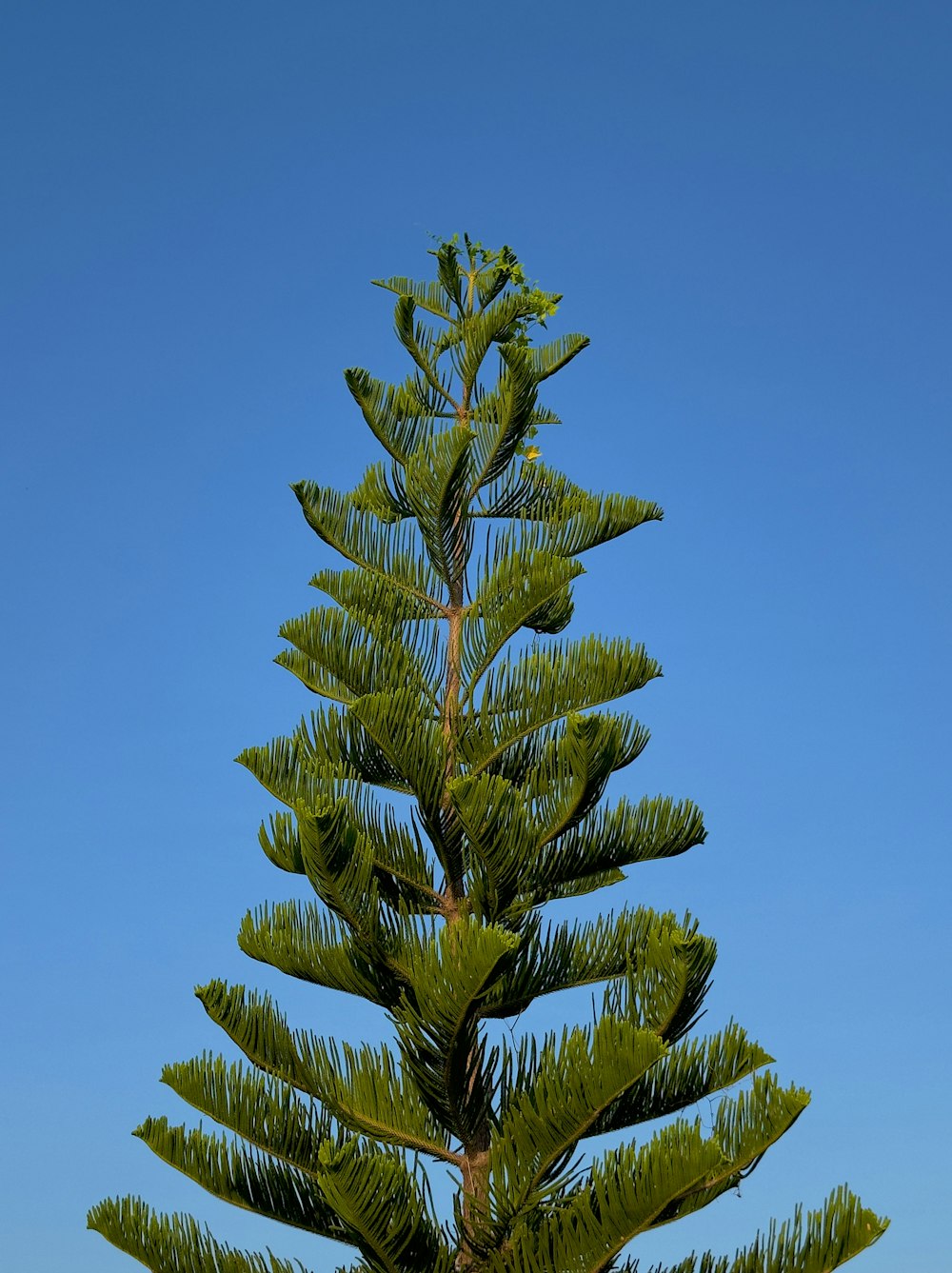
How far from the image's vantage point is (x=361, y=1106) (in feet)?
18.0

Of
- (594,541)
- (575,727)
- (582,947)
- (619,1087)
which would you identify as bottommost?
(619,1087)

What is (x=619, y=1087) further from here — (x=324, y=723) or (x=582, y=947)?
(x=324, y=723)

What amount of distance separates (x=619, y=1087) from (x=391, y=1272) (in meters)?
1.02

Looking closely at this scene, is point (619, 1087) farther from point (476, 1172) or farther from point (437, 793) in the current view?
point (437, 793)

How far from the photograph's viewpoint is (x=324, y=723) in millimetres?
6141

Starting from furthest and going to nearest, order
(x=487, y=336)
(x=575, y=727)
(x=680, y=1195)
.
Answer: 1. (x=487, y=336)
2. (x=575, y=727)
3. (x=680, y=1195)

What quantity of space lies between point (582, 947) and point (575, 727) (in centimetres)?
97

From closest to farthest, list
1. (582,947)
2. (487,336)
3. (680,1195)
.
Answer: (680,1195) → (582,947) → (487,336)

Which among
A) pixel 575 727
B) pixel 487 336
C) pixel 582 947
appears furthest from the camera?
pixel 487 336

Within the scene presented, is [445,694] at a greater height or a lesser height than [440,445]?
lesser

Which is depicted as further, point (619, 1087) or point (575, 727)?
point (575, 727)

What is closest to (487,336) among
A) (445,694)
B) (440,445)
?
(440,445)

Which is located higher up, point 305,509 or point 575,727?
point 305,509

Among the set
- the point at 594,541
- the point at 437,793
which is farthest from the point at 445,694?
the point at 594,541
